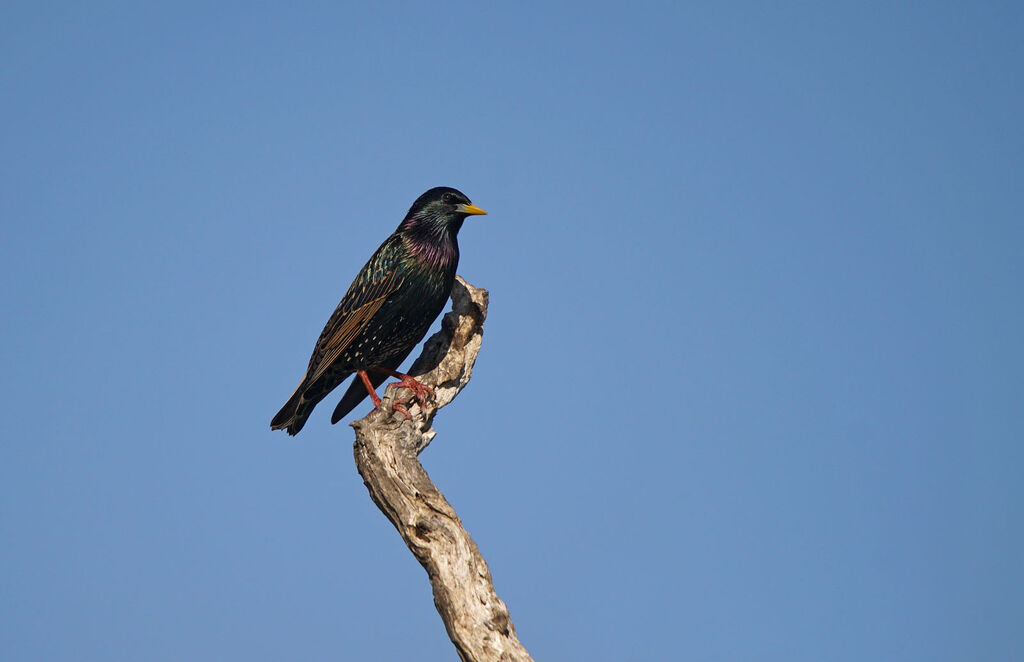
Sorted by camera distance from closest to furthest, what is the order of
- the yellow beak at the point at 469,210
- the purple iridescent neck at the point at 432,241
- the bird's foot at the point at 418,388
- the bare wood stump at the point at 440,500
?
the bare wood stump at the point at 440,500, the bird's foot at the point at 418,388, the purple iridescent neck at the point at 432,241, the yellow beak at the point at 469,210

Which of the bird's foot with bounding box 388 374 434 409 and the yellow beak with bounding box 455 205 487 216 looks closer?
the bird's foot with bounding box 388 374 434 409

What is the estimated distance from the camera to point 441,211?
6762 mm

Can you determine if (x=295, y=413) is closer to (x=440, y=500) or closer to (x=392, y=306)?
(x=392, y=306)

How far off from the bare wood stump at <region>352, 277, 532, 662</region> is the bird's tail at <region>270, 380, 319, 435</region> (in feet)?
2.73

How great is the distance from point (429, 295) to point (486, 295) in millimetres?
457

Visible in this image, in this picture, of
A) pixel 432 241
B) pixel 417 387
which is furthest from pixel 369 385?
pixel 432 241

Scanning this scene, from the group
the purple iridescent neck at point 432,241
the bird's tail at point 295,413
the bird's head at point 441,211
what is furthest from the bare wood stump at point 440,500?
the bird's tail at point 295,413

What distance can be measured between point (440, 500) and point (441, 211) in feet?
7.08

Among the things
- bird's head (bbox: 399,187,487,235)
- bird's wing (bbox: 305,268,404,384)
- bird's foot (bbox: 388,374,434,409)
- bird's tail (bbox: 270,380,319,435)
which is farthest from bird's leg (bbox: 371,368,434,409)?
bird's head (bbox: 399,187,487,235)

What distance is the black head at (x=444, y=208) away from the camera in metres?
6.74

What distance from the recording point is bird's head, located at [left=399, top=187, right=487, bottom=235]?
673 centimetres

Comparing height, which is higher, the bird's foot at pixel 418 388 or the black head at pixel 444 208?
the black head at pixel 444 208

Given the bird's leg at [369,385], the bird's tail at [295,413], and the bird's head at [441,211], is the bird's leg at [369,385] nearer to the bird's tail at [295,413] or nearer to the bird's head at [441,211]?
the bird's tail at [295,413]

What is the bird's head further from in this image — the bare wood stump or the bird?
the bare wood stump
